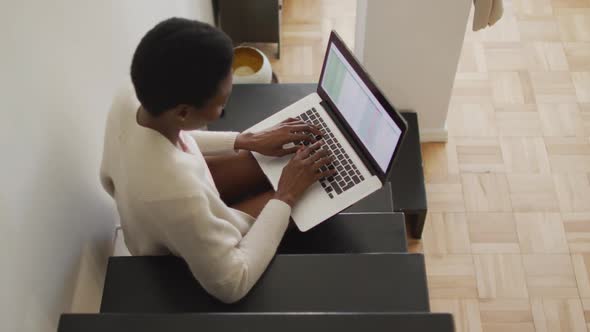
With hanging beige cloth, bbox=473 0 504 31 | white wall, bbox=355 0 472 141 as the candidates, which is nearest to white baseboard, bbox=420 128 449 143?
white wall, bbox=355 0 472 141

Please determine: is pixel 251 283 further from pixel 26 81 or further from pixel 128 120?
pixel 26 81

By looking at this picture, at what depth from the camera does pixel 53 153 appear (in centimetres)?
130

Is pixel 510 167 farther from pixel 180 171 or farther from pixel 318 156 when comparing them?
pixel 180 171

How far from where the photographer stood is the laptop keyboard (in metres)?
1.67

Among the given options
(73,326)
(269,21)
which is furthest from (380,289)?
(269,21)

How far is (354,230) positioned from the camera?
5.28 ft

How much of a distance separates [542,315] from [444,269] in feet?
1.21

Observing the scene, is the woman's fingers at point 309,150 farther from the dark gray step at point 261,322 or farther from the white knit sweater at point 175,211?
the dark gray step at point 261,322

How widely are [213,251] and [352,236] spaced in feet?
1.48

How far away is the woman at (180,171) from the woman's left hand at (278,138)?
0.18m

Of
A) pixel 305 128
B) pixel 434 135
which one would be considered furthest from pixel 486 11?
pixel 305 128

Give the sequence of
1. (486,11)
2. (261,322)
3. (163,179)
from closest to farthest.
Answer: (261,322) → (163,179) → (486,11)

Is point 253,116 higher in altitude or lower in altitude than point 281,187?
lower

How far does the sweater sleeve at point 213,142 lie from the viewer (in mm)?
1737
